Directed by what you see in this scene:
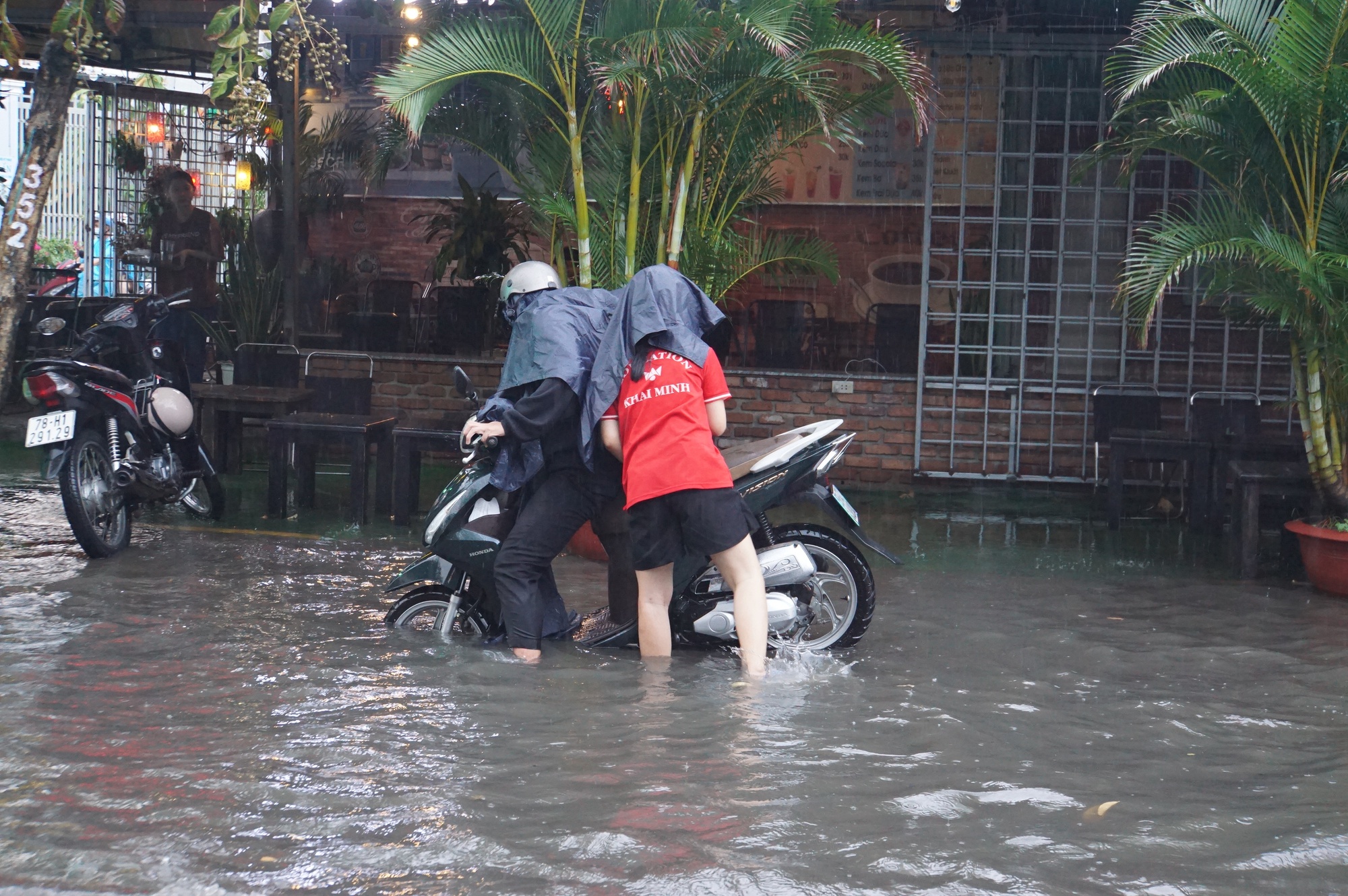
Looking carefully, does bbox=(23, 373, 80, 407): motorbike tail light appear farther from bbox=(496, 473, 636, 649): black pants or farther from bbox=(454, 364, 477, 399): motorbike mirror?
bbox=(496, 473, 636, 649): black pants

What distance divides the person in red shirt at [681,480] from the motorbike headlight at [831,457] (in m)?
0.47

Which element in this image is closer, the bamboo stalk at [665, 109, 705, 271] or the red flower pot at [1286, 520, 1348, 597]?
the red flower pot at [1286, 520, 1348, 597]

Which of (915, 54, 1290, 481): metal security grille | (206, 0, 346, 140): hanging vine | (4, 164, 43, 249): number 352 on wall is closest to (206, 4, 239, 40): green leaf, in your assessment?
(206, 0, 346, 140): hanging vine

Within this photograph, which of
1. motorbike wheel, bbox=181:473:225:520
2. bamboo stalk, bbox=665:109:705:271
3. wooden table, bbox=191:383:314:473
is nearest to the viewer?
bamboo stalk, bbox=665:109:705:271

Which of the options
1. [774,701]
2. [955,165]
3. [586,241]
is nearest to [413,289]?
[586,241]

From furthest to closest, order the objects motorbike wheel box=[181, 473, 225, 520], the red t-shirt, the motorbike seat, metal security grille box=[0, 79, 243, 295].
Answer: metal security grille box=[0, 79, 243, 295] → motorbike wheel box=[181, 473, 225, 520] → the motorbike seat → the red t-shirt

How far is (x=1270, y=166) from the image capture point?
21.3ft

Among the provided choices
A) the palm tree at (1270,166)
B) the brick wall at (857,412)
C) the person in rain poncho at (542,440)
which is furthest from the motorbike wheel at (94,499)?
the palm tree at (1270,166)

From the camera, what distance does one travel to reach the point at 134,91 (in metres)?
12.6

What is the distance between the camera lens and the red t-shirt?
4.28 m

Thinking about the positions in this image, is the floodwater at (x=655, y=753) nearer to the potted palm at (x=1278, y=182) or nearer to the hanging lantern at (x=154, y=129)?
the potted palm at (x=1278, y=182)

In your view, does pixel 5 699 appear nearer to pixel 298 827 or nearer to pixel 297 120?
pixel 298 827

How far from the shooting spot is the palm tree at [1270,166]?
594 centimetres

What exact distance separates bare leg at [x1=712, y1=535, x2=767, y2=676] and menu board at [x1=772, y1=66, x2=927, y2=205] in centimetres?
561
